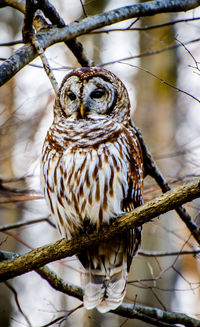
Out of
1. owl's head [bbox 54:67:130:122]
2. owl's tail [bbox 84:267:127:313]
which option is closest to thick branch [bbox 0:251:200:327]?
owl's tail [bbox 84:267:127:313]

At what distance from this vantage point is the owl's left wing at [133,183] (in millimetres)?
3994

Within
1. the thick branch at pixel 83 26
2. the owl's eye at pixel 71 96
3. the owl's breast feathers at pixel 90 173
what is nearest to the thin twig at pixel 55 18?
the thick branch at pixel 83 26

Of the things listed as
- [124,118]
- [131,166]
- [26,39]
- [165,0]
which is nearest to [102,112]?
[124,118]

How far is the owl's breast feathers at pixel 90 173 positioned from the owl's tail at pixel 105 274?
1.42 feet

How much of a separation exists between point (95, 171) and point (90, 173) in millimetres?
46

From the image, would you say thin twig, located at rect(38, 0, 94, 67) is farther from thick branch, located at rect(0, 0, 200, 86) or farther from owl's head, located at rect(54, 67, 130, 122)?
owl's head, located at rect(54, 67, 130, 122)

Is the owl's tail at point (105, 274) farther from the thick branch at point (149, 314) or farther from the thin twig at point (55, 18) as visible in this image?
the thin twig at point (55, 18)

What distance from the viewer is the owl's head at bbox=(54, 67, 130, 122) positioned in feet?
Result: 13.9

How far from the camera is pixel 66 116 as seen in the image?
4.34 meters

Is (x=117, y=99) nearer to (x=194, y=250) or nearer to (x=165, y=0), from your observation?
(x=165, y=0)

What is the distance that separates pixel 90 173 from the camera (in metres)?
3.78

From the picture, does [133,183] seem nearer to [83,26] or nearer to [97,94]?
[97,94]

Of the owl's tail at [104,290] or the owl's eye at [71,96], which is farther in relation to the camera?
the owl's eye at [71,96]

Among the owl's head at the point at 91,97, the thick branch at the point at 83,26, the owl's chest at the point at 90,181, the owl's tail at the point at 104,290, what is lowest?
the owl's tail at the point at 104,290
